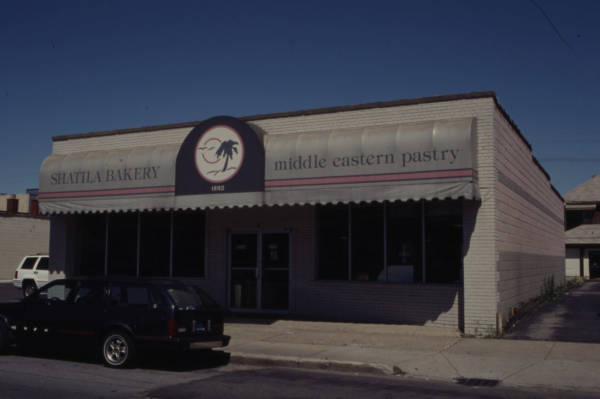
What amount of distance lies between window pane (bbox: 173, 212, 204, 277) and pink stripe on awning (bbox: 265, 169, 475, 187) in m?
3.86

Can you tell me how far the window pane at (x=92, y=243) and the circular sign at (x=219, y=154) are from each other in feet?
17.9

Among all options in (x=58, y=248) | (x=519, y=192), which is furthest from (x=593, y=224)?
(x=58, y=248)

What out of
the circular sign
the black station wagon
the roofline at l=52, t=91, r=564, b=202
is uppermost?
the roofline at l=52, t=91, r=564, b=202

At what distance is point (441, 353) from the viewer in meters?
11.9

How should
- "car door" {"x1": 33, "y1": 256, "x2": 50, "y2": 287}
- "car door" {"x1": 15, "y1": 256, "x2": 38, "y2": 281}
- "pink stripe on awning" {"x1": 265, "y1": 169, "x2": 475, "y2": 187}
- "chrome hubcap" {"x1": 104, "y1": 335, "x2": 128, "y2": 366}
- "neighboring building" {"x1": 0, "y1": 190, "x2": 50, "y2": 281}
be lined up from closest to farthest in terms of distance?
"chrome hubcap" {"x1": 104, "y1": 335, "x2": 128, "y2": 366} < "pink stripe on awning" {"x1": 265, "y1": 169, "x2": 475, "y2": 187} < "car door" {"x1": 33, "y1": 256, "x2": 50, "y2": 287} < "car door" {"x1": 15, "y1": 256, "x2": 38, "y2": 281} < "neighboring building" {"x1": 0, "y1": 190, "x2": 50, "y2": 281}

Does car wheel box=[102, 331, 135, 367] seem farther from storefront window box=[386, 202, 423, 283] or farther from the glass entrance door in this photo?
storefront window box=[386, 202, 423, 283]

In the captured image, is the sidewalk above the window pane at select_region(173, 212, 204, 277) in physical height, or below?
below

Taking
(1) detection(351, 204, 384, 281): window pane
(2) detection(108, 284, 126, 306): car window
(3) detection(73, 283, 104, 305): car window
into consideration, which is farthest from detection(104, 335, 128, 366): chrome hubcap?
(1) detection(351, 204, 384, 281): window pane

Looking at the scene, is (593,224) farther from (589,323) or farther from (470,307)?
(470,307)

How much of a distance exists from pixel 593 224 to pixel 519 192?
34322 mm

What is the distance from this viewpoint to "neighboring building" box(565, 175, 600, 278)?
148 feet

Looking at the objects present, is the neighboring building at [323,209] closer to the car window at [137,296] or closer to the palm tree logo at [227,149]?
the palm tree logo at [227,149]

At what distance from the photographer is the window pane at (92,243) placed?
19297 millimetres

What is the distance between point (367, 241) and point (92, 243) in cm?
920
